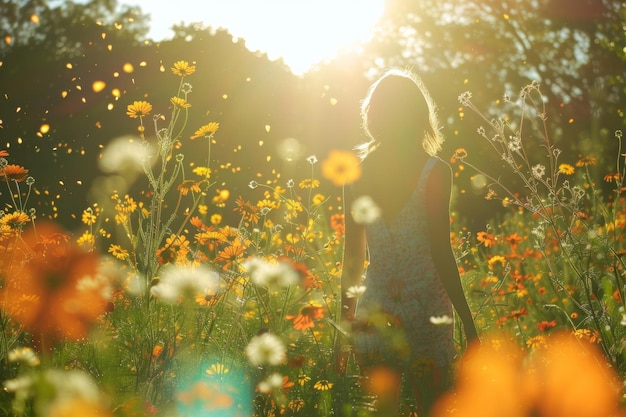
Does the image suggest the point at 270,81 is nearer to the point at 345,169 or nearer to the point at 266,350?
the point at 345,169

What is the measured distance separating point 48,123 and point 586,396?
5792 mm

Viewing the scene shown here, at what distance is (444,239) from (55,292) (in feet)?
4.64

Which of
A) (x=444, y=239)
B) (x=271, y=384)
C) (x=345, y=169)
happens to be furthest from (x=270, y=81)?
(x=271, y=384)

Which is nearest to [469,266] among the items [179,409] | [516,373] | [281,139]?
[281,139]

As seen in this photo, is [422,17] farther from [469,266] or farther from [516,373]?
[516,373]

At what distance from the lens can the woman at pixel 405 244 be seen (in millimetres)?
2477

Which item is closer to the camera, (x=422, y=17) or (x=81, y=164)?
(x=81, y=164)

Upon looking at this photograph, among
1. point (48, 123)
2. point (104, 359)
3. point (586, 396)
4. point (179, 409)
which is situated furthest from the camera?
point (48, 123)

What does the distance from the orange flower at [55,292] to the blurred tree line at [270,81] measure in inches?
65.9

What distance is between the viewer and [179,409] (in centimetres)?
215

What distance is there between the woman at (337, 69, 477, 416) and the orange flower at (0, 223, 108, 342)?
3.02 feet

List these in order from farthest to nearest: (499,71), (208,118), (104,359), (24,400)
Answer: (499,71)
(208,118)
(104,359)
(24,400)

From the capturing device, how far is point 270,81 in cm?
960

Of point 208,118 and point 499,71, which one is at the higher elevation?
point 499,71
